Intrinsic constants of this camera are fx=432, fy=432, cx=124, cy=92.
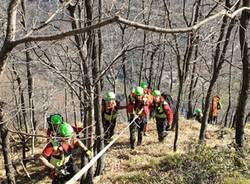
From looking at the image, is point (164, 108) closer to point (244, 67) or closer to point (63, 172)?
point (244, 67)

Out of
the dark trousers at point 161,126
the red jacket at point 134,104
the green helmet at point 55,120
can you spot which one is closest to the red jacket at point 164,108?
the dark trousers at point 161,126

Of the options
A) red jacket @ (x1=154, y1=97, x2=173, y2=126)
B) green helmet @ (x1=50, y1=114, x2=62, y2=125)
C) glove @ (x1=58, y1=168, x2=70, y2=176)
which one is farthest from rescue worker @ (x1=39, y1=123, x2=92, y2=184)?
red jacket @ (x1=154, y1=97, x2=173, y2=126)

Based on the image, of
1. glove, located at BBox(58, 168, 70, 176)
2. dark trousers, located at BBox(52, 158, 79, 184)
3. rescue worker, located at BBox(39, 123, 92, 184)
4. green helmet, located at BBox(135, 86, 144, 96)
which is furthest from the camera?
green helmet, located at BBox(135, 86, 144, 96)

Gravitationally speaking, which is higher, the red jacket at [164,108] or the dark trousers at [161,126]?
the red jacket at [164,108]

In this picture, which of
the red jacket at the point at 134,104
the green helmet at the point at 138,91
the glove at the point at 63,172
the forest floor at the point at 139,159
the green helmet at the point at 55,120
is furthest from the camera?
the red jacket at the point at 134,104

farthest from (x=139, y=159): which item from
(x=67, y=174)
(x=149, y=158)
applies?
(x=67, y=174)

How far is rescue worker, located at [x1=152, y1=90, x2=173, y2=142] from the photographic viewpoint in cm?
1387

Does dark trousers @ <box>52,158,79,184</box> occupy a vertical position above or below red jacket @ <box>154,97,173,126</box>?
below

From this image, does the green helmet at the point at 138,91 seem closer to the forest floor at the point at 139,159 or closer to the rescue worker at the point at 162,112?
the rescue worker at the point at 162,112

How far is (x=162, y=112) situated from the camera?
1414 centimetres

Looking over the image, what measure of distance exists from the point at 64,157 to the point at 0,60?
5.39m

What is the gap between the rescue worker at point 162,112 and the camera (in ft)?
45.5

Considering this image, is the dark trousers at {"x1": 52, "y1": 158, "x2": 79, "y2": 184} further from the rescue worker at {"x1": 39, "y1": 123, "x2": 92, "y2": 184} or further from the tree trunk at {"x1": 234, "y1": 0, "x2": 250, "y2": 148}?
the tree trunk at {"x1": 234, "y1": 0, "x2": 250, "y2": 148}

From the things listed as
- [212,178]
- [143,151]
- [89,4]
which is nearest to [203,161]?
[212,178]
